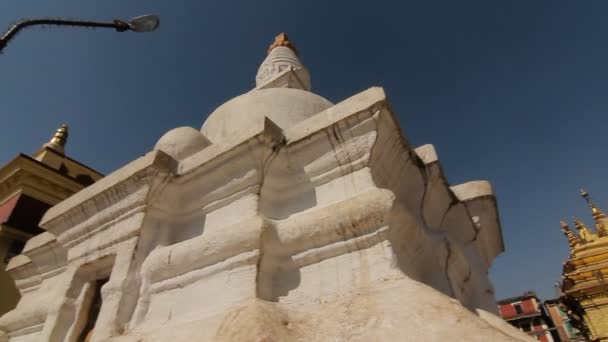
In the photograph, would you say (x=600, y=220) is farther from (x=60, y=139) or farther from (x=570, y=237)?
(x=60, y=139)

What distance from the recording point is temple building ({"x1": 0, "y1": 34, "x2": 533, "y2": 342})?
5.36 ft

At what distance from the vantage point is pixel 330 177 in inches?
87.7

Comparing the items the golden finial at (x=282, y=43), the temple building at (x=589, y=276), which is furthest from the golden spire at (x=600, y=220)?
the golden finial at (x=282, y=43)

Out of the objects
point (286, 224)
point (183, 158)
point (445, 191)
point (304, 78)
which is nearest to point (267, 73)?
point (304, 78)

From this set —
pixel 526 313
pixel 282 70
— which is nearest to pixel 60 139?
pixel 282 70

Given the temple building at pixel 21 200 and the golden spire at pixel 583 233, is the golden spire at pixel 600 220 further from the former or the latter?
the temple building at pixel 21 200

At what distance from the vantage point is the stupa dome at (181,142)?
2764 mm

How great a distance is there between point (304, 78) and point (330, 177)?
146 inches

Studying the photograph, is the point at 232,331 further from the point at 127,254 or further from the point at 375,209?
the point at 127,254

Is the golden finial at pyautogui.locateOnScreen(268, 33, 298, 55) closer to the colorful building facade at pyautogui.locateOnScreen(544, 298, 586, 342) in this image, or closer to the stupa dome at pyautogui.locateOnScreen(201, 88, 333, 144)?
the stupa dome at pyautogui.locateOnScreen(201, 88, 333, 144)

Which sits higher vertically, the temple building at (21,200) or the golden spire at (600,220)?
the golden spire at (600,220)

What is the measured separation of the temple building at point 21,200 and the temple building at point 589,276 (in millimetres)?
12116

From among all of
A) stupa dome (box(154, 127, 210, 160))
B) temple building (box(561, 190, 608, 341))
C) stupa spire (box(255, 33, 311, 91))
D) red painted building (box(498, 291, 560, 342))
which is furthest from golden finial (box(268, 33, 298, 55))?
red painted building (box(498, 291, 560, 342))

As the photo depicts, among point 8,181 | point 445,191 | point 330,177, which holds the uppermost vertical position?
Answer: point 8,181
